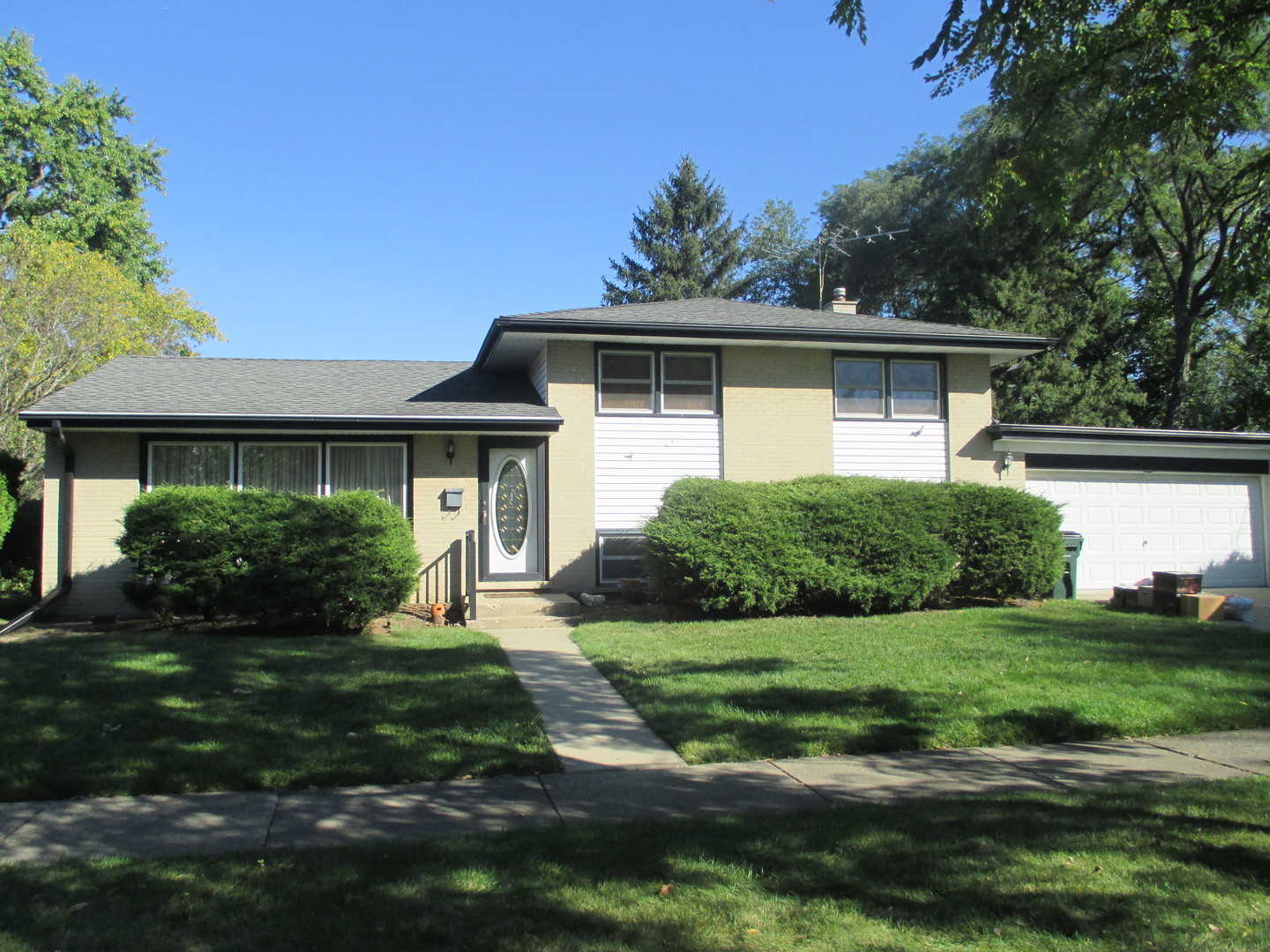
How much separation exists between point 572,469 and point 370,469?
3134mm

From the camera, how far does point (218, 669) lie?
8742mm

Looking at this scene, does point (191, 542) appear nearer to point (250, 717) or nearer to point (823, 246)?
point (250, 717)

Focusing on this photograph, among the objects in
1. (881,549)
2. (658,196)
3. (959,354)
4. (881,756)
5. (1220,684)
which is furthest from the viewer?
(658,196)

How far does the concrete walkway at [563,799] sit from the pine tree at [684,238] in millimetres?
37792

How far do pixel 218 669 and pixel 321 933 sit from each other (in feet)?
19.2

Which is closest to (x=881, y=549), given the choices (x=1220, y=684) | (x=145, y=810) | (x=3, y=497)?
(x=1220, y=684)

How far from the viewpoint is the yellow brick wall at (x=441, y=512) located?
14.1 m

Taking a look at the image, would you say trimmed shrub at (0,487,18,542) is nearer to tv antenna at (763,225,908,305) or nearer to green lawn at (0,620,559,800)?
green lawn at (0,620,559,800)

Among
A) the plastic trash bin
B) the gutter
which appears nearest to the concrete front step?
the plastic trash bin

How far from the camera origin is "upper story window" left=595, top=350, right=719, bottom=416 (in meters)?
15.2

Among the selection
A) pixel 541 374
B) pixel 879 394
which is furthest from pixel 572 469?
pixel 879 394

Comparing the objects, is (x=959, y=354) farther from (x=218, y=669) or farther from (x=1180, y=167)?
(x=1180, y=167)

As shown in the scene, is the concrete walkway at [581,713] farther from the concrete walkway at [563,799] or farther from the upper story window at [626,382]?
the upper story window at [626,382]

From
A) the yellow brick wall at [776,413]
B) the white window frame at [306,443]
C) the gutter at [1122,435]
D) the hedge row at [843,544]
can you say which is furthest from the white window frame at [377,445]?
the gutter at [1122,435]
